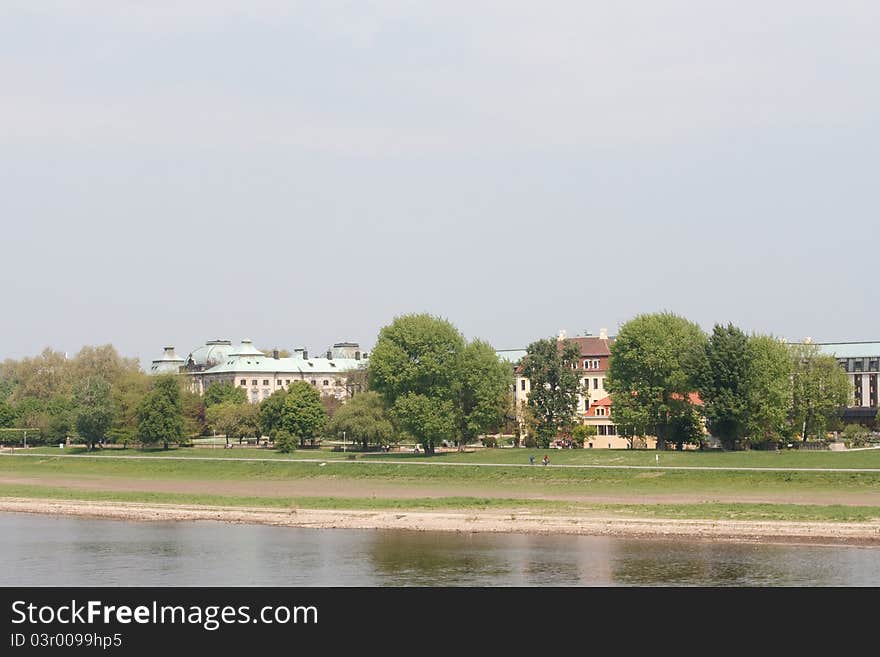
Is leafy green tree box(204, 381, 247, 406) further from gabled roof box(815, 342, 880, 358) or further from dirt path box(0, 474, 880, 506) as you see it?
gabled roof box(815, 342, 880, 358)

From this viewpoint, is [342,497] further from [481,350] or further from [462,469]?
[481,350]

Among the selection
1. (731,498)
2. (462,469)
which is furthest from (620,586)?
(462,469)

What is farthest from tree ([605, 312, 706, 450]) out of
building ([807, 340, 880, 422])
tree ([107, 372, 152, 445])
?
tree ([107, 372, 152, 445])

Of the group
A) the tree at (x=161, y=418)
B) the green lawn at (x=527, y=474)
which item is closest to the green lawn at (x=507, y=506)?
the green lawn at (x=527, y=474)

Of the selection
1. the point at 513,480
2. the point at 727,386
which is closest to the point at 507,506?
the point at 513,480

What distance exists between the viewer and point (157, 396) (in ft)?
427

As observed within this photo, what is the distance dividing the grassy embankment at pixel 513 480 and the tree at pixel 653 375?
6.31 meters

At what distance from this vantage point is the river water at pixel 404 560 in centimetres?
Result: 4838

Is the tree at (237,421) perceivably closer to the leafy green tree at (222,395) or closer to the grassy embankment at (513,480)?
the leafy green tree at (222,395)

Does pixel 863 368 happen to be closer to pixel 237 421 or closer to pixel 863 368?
pixel 863 368

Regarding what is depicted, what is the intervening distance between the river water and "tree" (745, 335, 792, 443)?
3865 cm

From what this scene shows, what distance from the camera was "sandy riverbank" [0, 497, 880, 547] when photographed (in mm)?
58781

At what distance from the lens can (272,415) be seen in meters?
127
